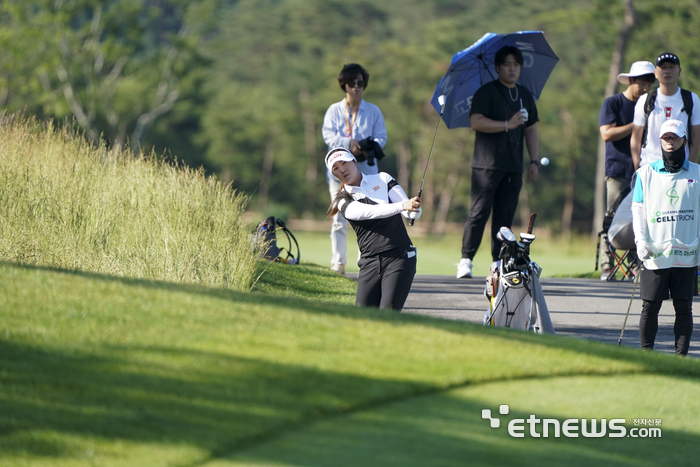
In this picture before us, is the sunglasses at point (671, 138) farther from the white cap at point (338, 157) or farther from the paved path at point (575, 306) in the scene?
the white cap at point (338, 157)

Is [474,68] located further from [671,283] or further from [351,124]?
[671,283]

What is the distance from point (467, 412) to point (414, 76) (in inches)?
2353

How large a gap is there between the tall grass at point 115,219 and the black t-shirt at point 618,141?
4.43 meters

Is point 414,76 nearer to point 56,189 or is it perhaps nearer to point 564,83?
point 564,83

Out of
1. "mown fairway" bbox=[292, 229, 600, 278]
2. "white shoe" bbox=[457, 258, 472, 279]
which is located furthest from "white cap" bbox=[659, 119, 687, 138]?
"mown fairway" bbox=[292, 229, 600, 278]

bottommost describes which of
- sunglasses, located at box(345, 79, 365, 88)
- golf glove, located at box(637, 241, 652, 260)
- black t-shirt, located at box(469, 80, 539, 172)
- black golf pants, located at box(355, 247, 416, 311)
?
black golf pants, located at box(355, 247, 416, 311)

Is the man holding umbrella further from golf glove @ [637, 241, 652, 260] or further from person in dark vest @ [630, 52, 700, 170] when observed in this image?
golf glove @ [637, 241, 652, 260]

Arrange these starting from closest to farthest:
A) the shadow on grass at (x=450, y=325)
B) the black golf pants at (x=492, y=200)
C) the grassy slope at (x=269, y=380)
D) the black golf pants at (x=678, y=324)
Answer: the grassy slope at (x=269, y=380)
the shadow on grass at (x=450, y=325)
the black golf pants at (x=678, y=324)
the black golf pants at (x=492, y=200)

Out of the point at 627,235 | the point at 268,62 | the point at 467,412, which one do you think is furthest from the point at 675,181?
the point at 268,62

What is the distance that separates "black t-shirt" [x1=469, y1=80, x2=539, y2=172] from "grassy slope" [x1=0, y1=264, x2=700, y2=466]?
3671mm

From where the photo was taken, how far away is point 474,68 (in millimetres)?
9898

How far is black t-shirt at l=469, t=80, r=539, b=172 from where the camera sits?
29.7 ft

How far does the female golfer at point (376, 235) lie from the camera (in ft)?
21.4

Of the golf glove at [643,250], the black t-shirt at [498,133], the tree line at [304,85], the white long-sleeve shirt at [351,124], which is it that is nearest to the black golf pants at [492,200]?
the black t-shirt at [498,133]
